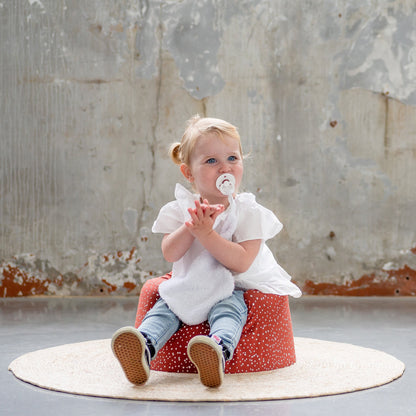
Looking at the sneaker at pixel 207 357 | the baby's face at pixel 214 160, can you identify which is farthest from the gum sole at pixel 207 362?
the baby's face at pixel 214 160

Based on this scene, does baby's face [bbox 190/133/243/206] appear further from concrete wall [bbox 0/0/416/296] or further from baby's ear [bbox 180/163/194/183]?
concrete wall [bbox 0/0/416/296]

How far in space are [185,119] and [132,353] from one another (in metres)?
2.16

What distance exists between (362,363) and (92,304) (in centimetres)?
172

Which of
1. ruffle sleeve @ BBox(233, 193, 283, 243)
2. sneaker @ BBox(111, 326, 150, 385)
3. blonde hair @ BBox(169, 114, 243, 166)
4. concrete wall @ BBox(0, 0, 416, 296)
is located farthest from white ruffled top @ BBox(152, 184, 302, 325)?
concrete wall @ BBox(0, 0, 416, 296)

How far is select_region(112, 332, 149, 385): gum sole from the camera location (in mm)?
1612

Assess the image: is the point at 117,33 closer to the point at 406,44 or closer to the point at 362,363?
the point at 406,44

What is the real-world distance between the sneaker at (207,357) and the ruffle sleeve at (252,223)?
16.4 inches

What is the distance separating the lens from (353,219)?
3.59 metres

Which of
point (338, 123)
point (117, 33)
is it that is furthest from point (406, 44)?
point (117, 33)

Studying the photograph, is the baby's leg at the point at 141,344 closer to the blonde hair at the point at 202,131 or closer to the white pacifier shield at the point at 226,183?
the white pacifier shield at the point at 226,183

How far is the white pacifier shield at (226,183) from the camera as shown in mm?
1920

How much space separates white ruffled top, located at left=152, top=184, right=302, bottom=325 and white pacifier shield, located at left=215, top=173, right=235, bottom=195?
6cm

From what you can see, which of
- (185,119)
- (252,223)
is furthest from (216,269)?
(185,119)

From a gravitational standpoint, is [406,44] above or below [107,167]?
above
